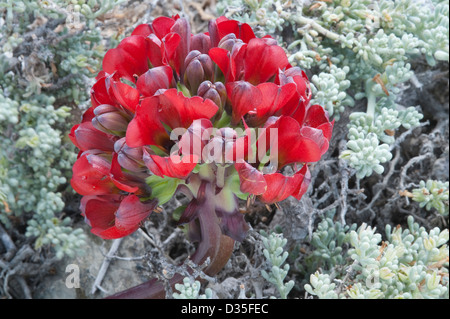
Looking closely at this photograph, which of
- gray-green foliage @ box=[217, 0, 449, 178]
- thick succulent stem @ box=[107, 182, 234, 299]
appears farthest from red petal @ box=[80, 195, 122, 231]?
gray-green foliage @ box=[217, 0, 449, 178]

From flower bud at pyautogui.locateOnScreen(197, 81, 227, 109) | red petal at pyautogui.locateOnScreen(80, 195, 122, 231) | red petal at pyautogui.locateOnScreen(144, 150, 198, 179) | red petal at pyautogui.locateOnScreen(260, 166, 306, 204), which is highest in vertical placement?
flower bud at pyautogui.locateOnScreen(197, 81, 227, 109)

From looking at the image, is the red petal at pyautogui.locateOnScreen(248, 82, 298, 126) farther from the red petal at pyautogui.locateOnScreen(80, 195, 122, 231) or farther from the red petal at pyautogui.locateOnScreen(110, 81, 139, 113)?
the red petal at pyautogui.locateOnScreen(80, 195, 122, 231)

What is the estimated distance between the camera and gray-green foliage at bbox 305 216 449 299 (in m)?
1.21

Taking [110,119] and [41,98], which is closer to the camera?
[110,119]

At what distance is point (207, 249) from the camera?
1191 millimetres

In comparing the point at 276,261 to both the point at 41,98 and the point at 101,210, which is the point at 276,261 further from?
the point at 41,98

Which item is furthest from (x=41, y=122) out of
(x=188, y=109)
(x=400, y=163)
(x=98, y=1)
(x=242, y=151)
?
(x=400, y=163)

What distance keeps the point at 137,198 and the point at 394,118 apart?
0.80m

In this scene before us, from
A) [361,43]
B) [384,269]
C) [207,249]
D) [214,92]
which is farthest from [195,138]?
[361,43]

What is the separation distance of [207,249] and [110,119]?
1.29 ft

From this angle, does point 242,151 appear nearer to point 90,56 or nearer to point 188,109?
point 188,109

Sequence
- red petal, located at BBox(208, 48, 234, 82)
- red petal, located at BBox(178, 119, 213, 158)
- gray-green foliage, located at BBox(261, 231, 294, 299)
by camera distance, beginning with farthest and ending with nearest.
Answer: gray-green foliage, located at BBox(261, 231, 294, 299), red petal, located at BBox(208, 48, 234, 82), red petal, located at BBox(178, 119, 213, 158)

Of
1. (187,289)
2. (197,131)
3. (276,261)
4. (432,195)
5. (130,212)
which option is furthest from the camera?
(432,195)

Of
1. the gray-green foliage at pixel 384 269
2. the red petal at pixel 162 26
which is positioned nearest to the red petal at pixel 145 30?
the red petal at pixel 162 26
